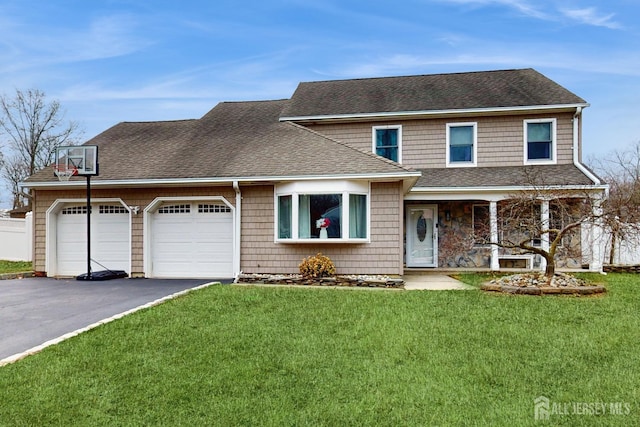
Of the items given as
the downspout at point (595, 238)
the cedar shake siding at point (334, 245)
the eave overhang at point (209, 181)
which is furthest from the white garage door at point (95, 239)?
the downspout at point (595, 238)

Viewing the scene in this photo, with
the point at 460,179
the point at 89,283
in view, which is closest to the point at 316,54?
the point at 460,179

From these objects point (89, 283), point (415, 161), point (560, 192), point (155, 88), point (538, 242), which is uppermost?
point (155, 88)

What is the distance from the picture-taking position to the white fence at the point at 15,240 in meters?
18.3

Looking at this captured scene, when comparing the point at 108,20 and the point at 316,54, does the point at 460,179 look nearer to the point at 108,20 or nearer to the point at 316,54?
the point at 316,54

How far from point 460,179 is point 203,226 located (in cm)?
762

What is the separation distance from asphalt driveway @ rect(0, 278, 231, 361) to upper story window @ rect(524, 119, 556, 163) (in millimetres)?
10052

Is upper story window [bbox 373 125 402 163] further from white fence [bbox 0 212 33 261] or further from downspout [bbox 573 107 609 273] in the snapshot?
white fence [bbox 0 212 33 261]

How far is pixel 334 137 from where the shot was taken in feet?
49.7

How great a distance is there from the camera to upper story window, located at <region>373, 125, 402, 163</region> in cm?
1473

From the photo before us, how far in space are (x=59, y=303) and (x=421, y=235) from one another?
1052 centimetres

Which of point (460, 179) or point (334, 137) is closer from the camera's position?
point (460, 179)

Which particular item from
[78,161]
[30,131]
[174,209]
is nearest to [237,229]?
[174,209]

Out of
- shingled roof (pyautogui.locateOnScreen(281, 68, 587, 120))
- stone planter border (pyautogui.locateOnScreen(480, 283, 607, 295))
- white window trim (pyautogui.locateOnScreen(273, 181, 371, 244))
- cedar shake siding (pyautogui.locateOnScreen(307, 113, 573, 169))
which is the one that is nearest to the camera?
stone planter border (pyautogui.locateOnScreen(480, 283, 607, 295))

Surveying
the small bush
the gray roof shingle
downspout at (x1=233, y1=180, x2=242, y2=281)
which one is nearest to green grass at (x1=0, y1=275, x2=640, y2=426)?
the small bush
